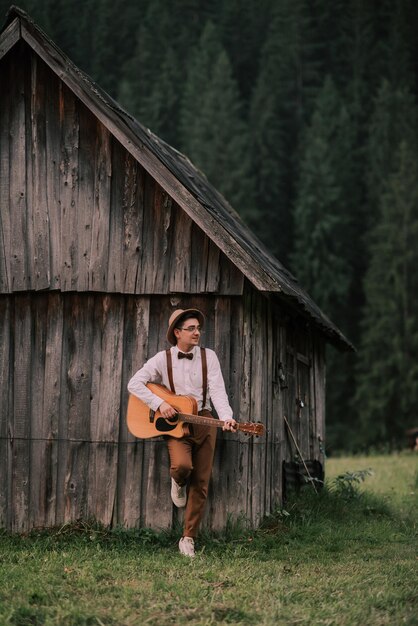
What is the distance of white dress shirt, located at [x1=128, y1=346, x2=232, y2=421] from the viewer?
876 cm

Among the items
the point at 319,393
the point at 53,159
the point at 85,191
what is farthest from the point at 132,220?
the point at 319,393

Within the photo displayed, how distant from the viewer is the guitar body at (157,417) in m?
8.63

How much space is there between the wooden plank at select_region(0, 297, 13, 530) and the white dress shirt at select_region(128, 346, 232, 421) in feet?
5.53

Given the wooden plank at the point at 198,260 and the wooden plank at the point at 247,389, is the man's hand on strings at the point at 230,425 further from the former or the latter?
the wooden plank at the point at 198,260

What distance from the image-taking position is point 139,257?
955 centimetres

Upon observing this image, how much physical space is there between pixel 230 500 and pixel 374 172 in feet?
Result: 131

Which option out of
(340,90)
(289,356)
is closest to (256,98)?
(340,90)

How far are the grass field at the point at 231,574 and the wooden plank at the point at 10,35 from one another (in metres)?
5.02

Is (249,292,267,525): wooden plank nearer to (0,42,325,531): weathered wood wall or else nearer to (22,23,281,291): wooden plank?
(0,42,325,531): weathered wood wall

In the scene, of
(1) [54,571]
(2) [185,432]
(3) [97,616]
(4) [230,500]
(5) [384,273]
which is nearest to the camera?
(3) [97,616]

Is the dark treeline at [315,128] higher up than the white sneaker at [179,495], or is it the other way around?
the dark treeline at [315,128]

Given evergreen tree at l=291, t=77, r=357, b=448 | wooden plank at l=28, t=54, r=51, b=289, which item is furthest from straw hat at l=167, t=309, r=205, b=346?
evergreen tree at l=291, t=77, r=357, b=448

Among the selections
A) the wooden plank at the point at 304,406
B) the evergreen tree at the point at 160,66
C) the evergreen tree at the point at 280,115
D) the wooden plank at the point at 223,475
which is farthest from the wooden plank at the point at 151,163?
the evergreen tree at the point at 160,66

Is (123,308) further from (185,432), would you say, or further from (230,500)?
(230,500)
